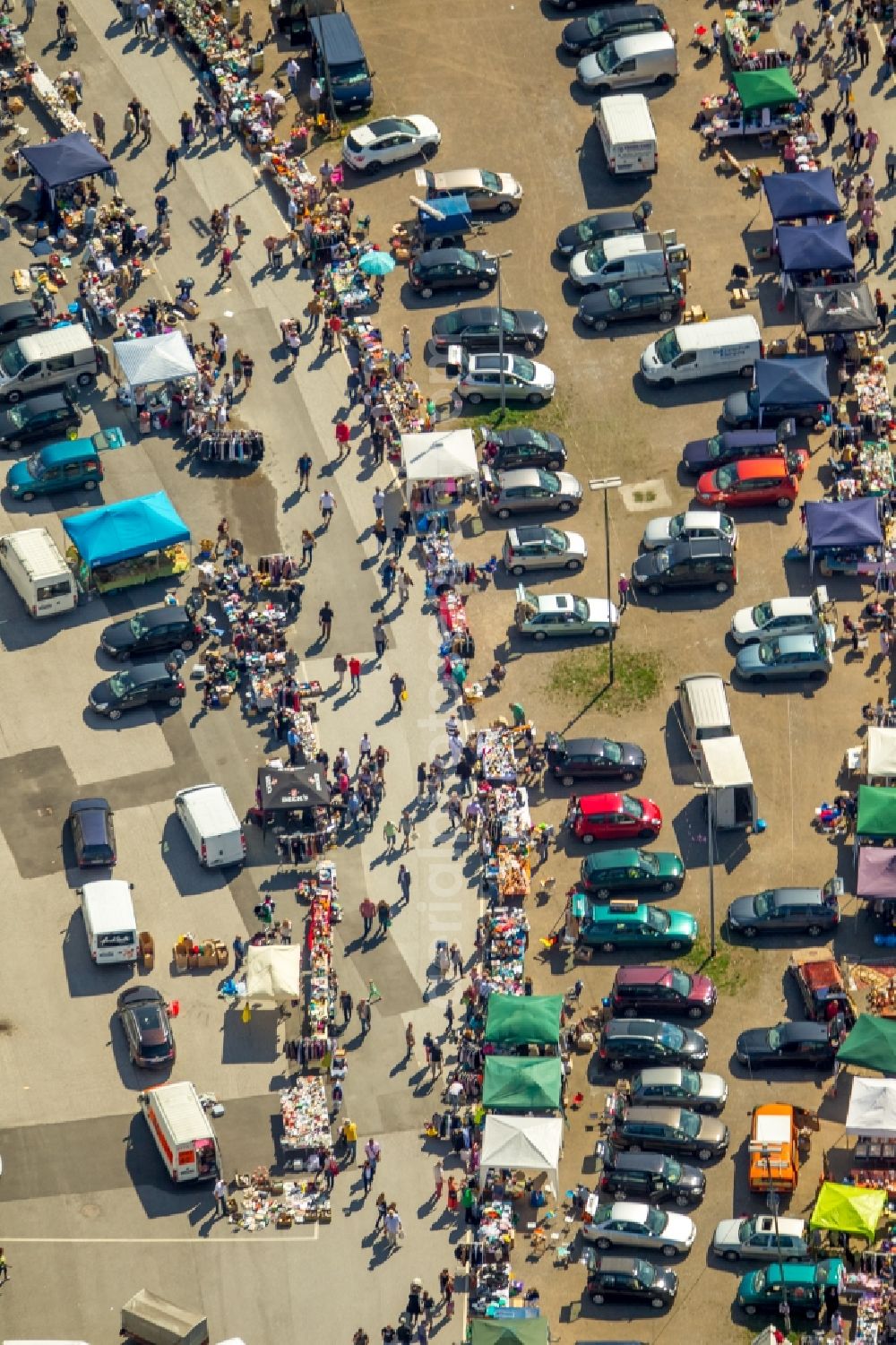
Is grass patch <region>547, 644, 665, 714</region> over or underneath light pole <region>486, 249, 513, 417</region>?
underneath

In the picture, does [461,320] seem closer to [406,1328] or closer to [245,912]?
[245,912]

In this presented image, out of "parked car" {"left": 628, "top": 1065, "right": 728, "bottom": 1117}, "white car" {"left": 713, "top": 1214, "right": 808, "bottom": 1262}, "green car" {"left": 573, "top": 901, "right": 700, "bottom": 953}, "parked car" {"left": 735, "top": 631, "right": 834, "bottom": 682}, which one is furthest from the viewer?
"parked car" {"left": 735, "top": 631, "right": 834, "bottom": 682}

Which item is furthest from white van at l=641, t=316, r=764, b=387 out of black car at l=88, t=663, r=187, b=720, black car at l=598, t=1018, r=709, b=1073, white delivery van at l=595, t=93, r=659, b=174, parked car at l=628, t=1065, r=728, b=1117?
parked car at l=628, t=1065, r=728, b=1117

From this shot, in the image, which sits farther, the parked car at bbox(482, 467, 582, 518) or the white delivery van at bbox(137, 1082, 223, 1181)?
the parked car at bbox(482, 467, 582, 518)

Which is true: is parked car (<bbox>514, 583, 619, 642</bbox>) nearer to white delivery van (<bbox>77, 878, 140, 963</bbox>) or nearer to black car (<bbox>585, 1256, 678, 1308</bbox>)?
white delivery van (<bbox>77, 878, 140, 963</bbox>)

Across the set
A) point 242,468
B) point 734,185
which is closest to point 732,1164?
point 242,468

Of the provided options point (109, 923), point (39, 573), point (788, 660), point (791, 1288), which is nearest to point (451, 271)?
point (39, 573)
